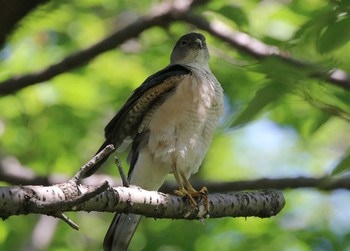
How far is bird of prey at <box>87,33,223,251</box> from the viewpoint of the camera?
5078 mm

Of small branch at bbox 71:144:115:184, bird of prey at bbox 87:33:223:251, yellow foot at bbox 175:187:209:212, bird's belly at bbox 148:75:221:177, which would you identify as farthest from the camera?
bird's belly at bbox 148:75:221:177

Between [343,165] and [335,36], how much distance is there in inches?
15.3

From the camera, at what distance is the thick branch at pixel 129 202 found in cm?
290

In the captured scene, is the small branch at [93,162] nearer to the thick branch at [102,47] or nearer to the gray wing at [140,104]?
the gray wing at [140,104]

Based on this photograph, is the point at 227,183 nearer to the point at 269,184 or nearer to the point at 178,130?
the point at 269,184

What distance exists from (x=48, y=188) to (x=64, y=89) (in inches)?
195

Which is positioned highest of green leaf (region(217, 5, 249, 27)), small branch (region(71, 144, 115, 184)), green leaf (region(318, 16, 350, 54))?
green leaf (region(318, 16, 350, 54))

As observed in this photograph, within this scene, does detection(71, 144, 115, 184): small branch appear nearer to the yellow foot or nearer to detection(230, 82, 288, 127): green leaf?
detection(230, 82, 288, 127): green leaf

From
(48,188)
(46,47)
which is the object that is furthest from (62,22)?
Result: (48,188)

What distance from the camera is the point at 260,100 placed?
2.22m

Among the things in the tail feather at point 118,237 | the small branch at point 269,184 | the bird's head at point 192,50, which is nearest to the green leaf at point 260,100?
the tail feather at point 118,237

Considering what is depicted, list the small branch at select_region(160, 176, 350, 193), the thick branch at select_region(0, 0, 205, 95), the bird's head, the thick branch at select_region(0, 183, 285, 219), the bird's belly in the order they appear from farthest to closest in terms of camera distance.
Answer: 1. the bird's head
2. the small branch at select_region(160, 176, 350, 193)
3. the thick branch at select_region(0, 0, 205, 95)
4. the bird's belly
5. the thick branch at select_region(0, 183, 285, 219)

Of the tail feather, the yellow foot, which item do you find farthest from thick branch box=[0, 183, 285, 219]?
the tail feather

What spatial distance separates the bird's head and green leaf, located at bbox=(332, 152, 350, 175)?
4.19 meters
